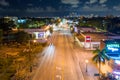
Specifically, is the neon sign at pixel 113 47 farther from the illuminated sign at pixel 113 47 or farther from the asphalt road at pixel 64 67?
the asphalt road at pixel 64 67

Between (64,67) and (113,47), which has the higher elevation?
(113,47)

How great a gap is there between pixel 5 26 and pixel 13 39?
141 feet

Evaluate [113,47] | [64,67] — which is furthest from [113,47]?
[64,67]

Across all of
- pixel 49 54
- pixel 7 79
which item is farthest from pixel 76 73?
pixel 49 54

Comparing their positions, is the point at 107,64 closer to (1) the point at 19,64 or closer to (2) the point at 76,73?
(2) the point at 76,73

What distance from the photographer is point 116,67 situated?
49469mm

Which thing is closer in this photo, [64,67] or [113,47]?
[113,47]

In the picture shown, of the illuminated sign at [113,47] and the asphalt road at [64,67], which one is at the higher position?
the illuminated sign at [113,47]

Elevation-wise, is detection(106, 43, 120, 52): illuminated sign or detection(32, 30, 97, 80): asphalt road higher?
detection(106, 43, 120, 52): illuminated sign

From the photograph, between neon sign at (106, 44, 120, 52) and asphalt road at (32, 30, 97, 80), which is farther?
neon sign at (106, 44, 120, 52)

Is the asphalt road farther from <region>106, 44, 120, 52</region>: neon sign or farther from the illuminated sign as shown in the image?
<region>106, 44, 120, 52</region>: neon sign

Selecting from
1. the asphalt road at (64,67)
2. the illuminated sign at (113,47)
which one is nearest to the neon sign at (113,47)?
the illuminated sign at (113,47)

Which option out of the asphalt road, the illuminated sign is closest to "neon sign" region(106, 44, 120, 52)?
the illuminated sign

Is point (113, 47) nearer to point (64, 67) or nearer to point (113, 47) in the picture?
point (113, 47)
